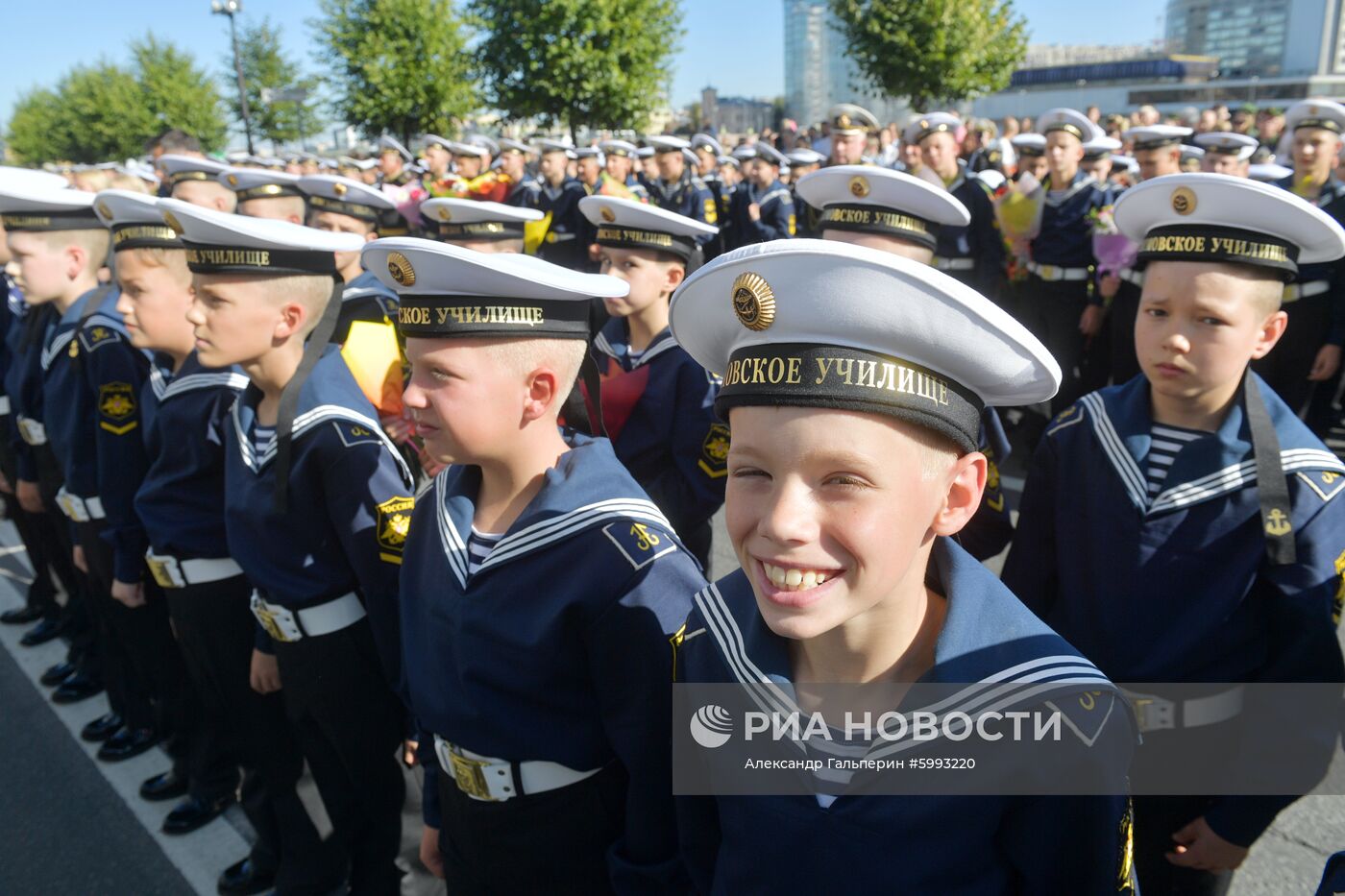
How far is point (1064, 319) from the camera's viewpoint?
24.0ft

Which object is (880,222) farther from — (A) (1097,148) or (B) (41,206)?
(A) (1097,148)

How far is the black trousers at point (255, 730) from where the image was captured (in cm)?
307

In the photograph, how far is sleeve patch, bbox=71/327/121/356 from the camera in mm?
3510

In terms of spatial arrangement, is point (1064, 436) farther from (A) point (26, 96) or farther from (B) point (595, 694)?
(A) point (26, 96)

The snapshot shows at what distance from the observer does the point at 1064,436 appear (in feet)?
7.59

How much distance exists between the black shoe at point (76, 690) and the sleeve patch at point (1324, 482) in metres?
4.90

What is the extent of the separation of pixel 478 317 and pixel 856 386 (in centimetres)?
106

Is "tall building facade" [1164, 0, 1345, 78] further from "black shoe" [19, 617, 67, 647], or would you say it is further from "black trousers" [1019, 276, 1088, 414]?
"black shoe" [19, 617, 67, 647]

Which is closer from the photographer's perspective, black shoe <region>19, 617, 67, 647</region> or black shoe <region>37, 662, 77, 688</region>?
Answer: black shoe <region>37, 662, 77, 688</region>

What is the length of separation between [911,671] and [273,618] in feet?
6.46

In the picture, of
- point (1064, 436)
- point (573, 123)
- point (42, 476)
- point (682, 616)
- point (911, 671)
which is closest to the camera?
point (911, 671)

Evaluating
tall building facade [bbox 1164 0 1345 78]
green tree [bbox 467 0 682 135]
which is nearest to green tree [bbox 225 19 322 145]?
green tree [bbox 467 0 682 135]

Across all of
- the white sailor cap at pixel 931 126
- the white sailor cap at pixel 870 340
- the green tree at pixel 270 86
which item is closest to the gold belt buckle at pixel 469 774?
the white sailor cap at pixel 870 340

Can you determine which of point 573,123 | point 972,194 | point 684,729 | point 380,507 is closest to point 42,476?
point 380,507
